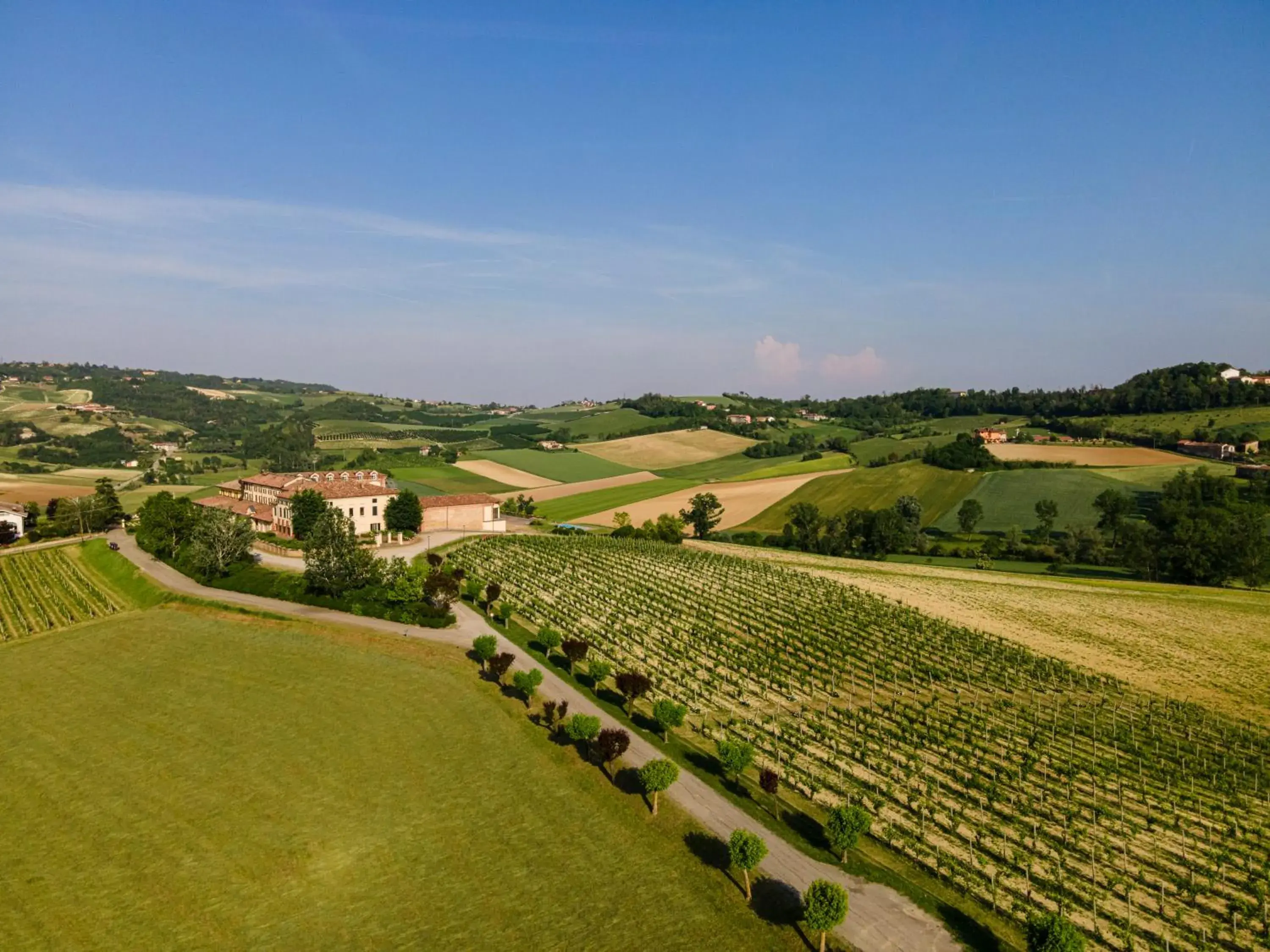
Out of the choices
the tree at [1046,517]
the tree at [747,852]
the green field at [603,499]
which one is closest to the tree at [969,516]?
the tree at [1046,517]

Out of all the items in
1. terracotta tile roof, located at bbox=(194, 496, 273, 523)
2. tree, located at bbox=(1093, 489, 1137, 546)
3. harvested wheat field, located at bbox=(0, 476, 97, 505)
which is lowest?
harvested wheat field, located at bbox=(0, 476, 97, 505)

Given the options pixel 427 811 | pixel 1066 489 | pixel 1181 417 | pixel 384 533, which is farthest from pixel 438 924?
pixel 1181 417

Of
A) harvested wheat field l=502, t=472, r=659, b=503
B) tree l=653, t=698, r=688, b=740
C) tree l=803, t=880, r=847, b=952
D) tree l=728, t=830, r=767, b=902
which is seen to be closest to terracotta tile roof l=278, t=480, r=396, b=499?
harvested wheat field l=502, t=472, r=659, b=503

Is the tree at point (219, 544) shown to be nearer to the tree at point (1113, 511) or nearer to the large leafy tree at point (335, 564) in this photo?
the large leafy tree at point (335, 564)

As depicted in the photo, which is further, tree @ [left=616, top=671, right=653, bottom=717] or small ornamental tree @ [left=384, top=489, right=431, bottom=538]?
small ornamental tree @ [left=384, top=489, right=431, bottom=538]

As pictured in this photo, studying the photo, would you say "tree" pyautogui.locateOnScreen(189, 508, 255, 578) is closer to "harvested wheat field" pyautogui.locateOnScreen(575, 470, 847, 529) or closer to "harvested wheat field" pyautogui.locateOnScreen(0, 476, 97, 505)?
"harvested wheat field" pyautogui.locateOnScreen(575, 470, 847, 529)
